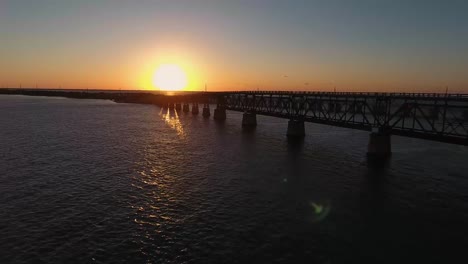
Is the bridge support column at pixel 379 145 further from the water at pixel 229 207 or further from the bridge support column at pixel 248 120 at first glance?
the bridge support column at pixel 248 120

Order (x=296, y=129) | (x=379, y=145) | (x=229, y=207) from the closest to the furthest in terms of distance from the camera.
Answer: (x=229, y=207), (x=379, y=145), (x=296, y=129)

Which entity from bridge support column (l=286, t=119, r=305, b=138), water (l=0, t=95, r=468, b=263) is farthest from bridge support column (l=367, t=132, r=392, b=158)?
bridge support column (l=286, t=119, r=305, b=138)

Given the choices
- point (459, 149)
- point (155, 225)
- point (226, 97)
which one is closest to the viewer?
point (155, 225)

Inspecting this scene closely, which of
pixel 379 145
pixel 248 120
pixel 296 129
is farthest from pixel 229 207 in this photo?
pixel 248 120

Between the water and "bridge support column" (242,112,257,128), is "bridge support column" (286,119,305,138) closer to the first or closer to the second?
the water

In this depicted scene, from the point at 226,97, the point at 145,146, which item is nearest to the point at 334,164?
the point at 145,146

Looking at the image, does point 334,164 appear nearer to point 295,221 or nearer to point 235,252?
point 295,221

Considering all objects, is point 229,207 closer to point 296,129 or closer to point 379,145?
point 379,145
